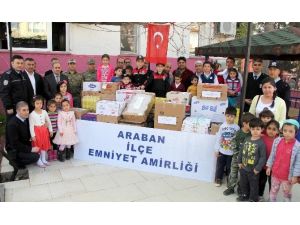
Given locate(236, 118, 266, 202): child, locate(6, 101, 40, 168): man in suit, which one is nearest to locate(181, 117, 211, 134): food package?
locate(236, 118, 266, 202): child

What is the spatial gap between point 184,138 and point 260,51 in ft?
7.39

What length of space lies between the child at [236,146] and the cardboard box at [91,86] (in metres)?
3.04

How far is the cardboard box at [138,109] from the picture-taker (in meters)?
5.50

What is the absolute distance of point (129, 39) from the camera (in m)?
11.8

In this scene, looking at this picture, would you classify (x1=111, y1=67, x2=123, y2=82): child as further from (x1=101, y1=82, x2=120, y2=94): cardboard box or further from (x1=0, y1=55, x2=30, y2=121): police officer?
(x1=0, y1=55, x2=30, y2=121): police officer

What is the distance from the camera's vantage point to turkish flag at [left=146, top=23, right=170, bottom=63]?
611 cm

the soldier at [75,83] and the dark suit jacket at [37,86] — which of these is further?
the soldier at [75,83]

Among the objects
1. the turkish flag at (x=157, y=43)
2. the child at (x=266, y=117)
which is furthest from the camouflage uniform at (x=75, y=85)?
the child at (x=266, y=117)

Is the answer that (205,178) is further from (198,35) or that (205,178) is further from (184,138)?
(198,35)

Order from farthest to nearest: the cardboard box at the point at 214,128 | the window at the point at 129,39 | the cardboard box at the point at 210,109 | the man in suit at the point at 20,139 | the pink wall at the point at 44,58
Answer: the window at the point at 129,39, the pink wall at the point at 44,58, the cardboard box at the point at 210,109, the man in suit at the point at 20,139, the cardboard box at the point at 214,128

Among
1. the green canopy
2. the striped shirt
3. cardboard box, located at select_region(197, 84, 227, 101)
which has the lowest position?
the striped shirt

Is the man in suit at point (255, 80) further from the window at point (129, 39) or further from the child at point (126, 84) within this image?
the window at point (129, 39)
